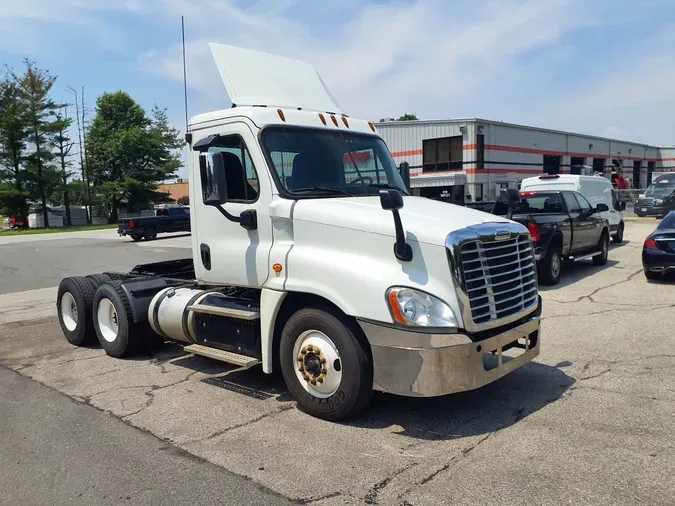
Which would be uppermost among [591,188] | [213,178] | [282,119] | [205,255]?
[282,119]

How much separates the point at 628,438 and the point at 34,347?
735cm

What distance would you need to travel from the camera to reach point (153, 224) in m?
30.5

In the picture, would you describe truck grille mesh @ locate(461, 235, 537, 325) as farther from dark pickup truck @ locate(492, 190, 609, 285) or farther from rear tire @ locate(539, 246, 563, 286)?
rear tire @ locate(539, 246, 563, 286)

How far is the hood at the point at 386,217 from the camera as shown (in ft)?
14.9

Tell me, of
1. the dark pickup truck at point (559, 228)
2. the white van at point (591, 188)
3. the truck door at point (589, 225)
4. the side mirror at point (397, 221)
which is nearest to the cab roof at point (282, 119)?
the side mirror at point (397, 221)

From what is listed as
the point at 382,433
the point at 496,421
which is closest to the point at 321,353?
the point at 382,433

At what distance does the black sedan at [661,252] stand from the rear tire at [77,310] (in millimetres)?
9973

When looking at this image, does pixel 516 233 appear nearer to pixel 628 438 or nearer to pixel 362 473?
pixel 628 438

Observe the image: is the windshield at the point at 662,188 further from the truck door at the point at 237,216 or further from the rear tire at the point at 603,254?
the truck door at the point at 237,216

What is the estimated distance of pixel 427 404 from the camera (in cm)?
528

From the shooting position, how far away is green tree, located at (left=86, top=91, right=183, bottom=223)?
5450cm

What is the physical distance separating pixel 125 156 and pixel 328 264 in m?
56.0

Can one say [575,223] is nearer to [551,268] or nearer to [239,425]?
[551,268]

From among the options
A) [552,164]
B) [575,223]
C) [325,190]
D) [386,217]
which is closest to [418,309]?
[386,217]
